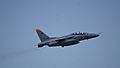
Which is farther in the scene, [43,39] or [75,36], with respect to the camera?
[43,39]

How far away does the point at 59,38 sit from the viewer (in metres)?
62.9

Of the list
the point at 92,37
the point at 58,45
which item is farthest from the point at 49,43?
the point at 92,37

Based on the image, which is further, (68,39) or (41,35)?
(41,35)

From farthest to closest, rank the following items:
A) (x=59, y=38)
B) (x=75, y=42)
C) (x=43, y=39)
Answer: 1. (x=43, y=39)
2. (x=59, y=38)
3. (x=75, y=42)

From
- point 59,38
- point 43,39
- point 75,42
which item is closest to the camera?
point 75,42

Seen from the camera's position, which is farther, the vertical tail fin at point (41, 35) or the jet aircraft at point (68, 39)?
the vertical tail fin at point (41, 35)

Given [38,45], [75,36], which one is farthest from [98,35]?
[38,45]

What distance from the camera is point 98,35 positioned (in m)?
63.6

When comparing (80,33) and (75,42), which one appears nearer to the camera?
(75,42)

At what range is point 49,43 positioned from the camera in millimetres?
61375

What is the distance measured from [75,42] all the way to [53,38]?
9.39 m

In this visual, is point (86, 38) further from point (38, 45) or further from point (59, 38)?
point (38, 45)

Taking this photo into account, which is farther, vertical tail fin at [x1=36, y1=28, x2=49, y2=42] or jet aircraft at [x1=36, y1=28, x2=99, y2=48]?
vertical tail fin at [x1=36, y1=28, x2=49, y2=42]

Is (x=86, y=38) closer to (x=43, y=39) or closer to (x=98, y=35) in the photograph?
(x=98, y=35)
